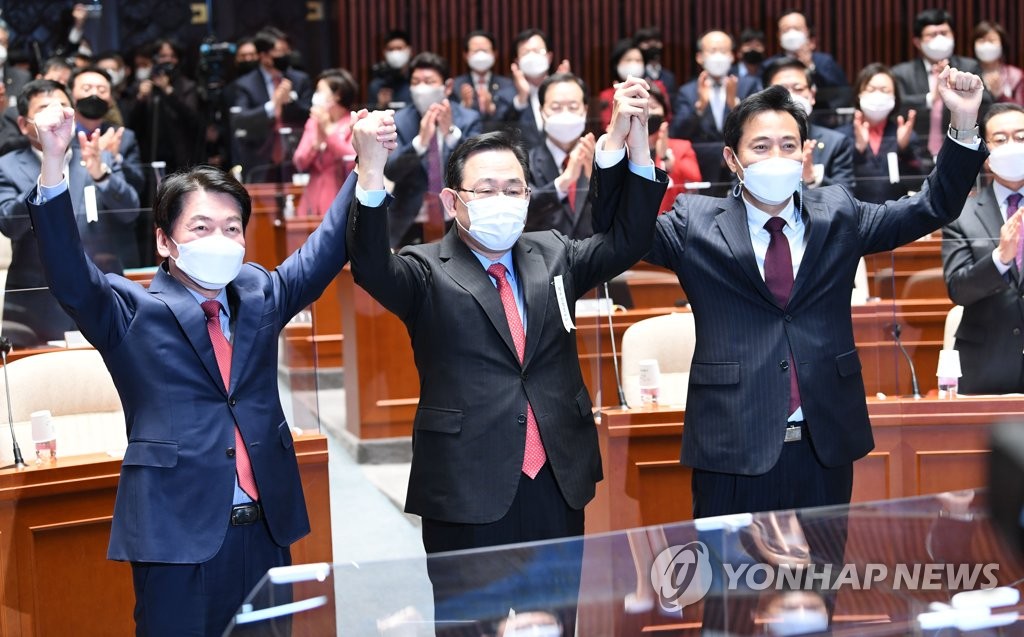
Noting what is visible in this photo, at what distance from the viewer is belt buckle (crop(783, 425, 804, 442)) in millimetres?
2607

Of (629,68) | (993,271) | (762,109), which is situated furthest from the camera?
(629,68)

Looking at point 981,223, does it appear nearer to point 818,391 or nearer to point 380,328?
point 818,391

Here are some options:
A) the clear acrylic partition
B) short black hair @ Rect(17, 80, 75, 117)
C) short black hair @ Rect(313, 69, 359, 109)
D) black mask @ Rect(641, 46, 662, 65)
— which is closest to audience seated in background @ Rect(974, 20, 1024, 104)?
black mask @ Rect(641, 46, 662, 65)

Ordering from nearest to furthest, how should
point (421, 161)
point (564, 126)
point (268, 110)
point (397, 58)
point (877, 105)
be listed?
point (564, 126) → point (421, 161) → point (877, 105) → point (268, 110) → point (397, 58)

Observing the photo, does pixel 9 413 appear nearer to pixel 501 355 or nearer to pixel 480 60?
pixel 501 355

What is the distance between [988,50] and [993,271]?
186 inches

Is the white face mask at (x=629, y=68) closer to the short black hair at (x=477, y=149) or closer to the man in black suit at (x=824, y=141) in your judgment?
the man in black suit at (x=824, y=141)

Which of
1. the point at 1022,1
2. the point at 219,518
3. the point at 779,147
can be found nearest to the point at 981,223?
the point at 779,147

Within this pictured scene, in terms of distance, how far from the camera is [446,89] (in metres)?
6.48

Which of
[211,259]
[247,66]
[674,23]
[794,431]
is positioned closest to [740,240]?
[794,431]

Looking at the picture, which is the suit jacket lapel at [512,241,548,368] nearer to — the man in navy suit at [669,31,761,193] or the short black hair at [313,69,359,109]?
the man in navy suit at [669,31,761,193]

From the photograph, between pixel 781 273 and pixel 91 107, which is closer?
pixel 781 273

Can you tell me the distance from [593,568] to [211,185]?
1.15 metres

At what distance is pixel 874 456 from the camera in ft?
11.3
